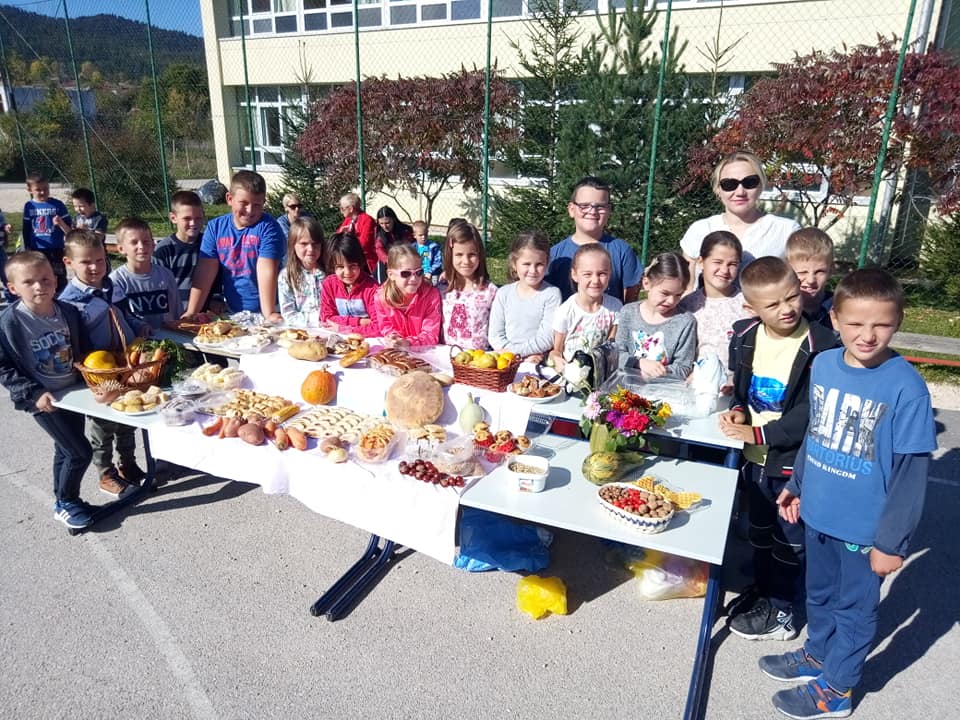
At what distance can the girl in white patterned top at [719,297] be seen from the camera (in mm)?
3541

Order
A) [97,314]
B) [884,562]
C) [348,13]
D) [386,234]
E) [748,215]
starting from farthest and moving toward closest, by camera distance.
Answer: [348,13], [386,234], [748,215], [97,314], [884,562]

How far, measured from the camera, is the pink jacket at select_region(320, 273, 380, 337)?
455 cm

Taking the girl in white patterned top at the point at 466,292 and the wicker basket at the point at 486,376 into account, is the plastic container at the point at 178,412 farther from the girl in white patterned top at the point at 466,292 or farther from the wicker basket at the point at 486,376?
the girl in white patterned top at the point at 466,292

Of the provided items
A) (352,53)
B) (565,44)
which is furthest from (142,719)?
(352,53)

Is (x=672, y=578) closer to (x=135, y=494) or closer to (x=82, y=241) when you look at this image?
(x=135, y=494)

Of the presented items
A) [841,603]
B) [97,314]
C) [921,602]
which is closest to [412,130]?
[97,314]

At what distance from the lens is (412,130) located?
36.9 feet

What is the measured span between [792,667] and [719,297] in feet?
6.12

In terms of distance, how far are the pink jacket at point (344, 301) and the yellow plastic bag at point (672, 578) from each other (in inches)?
95.2

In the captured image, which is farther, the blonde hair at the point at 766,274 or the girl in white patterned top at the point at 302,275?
the girl in white patterned top at the point at 302,275

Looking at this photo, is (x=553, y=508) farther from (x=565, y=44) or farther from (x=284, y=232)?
(x=565, y=44)

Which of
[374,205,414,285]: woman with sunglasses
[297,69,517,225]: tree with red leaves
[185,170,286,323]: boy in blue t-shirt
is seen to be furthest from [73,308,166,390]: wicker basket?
[297,69,517,225]: tree with red leaves

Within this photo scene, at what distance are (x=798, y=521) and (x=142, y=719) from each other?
2.84 m

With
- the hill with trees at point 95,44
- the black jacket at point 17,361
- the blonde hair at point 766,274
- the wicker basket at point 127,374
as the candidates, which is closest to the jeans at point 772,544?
the blonde hair at point 766,274
